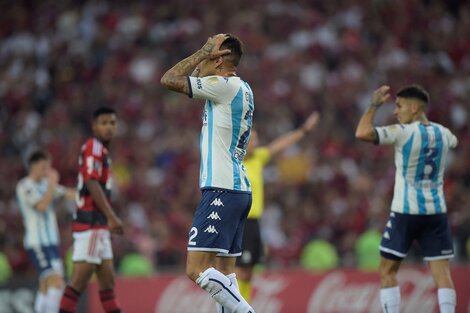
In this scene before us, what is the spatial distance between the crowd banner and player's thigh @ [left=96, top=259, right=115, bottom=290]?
4319 mm

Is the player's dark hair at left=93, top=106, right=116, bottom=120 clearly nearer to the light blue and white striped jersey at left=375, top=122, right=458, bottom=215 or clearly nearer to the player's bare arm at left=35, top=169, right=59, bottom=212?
the player's bare arm at left=35, top=169, right=59, bottom=212

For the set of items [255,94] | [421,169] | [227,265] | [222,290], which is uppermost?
[255,94]

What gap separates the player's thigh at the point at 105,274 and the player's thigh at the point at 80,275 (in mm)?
128

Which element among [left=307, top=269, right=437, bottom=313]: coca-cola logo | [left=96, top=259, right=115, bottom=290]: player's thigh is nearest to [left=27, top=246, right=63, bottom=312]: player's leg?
[left=96, top=259, right=115, bottom=290]: player's thigh

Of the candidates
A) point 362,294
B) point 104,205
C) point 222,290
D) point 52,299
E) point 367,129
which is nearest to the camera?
point 222,290

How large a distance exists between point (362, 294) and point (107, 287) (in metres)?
5.52

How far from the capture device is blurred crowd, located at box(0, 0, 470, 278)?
59.8 ft

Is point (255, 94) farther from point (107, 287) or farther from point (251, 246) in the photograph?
point (107, 287)

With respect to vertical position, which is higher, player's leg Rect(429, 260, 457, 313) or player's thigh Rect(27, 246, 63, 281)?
player's leg Rect(429, 260, 457, 313)

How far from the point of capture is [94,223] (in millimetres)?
10836

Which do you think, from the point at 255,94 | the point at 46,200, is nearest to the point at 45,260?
the point at 46,200

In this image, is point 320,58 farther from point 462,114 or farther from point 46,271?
point 46,271

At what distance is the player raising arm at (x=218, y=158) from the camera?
28.0 feet

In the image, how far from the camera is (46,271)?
1309cm
